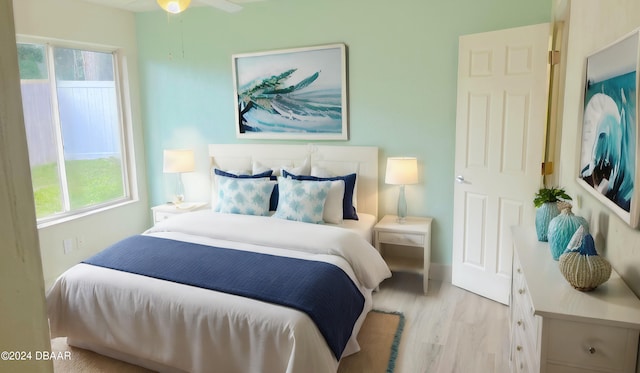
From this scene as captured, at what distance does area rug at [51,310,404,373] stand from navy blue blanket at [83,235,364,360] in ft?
0.86

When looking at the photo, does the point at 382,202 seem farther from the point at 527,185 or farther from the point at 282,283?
the point at 282,283

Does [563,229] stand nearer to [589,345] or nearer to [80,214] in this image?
[589,345]

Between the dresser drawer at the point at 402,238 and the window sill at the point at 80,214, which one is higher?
the window sill at the point at 80,214

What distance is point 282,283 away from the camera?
244cm

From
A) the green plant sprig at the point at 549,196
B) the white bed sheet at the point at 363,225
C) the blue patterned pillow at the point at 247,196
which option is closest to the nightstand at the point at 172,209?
the blue patterned pillow at the point at 247,196

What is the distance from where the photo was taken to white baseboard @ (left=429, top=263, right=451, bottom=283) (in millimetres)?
3872

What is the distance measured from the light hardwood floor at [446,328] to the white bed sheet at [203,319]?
1.24ft

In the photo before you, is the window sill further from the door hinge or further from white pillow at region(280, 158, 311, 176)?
the door hinge

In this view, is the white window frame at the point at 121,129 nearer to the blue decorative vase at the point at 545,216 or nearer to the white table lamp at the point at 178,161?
the white table lamp at the point at 178,161

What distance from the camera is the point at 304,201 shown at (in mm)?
3561

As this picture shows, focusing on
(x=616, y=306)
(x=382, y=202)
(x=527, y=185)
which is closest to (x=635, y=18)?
(x=616, y=306)

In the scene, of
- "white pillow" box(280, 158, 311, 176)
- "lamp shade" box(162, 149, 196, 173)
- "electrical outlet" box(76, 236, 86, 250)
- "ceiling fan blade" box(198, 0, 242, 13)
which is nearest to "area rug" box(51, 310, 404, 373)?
"electrical outlet" box(76, 236, 86, 250)

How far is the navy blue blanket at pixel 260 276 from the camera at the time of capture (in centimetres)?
233

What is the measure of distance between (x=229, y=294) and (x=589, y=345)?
1703mm
